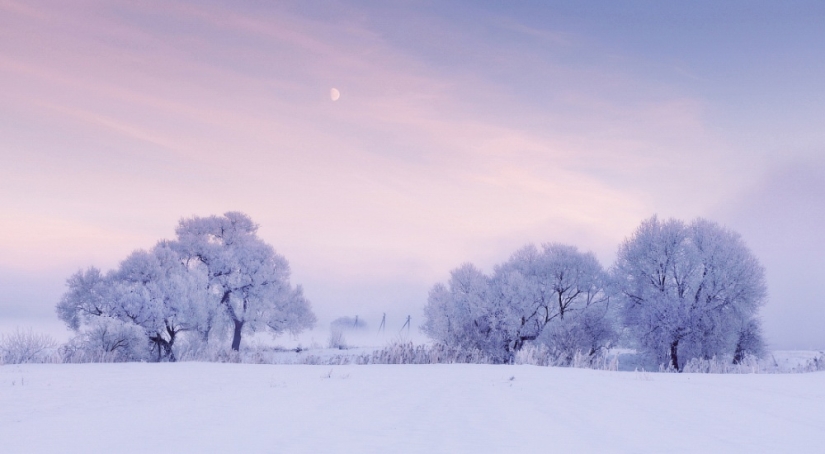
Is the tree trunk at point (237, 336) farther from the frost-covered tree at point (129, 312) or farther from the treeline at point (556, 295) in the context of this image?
the frost-covered tree at point (129, 312)

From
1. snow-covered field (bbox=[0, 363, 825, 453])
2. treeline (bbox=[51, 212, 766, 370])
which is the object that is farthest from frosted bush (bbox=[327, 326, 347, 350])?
snow-covered field (bbox=[0, 363, 825, 453])

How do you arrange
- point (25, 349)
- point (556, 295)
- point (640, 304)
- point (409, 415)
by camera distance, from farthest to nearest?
point (556, 295) → point (640, 304) → point (25, 349) → point (409, 415)

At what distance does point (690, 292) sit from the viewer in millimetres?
33094

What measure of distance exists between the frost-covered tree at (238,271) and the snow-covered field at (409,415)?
77.0ft

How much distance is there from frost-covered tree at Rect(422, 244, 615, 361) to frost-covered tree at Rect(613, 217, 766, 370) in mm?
3298

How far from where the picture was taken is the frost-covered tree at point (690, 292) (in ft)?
104

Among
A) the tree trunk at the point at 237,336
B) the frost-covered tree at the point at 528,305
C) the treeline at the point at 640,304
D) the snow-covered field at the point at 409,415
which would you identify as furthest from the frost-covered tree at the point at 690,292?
the tree trunk at the point at 237,336

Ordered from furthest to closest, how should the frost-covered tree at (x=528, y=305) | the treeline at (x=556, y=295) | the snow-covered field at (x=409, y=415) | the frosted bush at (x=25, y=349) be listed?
the frost-covered tree at (x=528, y=305)
the treeline at (x=556, y=295)
the frosted bush at (x=25, y=349)
the snow-covered field at (x=409, y=415)

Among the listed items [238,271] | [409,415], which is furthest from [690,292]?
[409,415]

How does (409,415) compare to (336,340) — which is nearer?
(409,415)

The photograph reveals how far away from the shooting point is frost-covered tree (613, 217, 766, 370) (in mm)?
31688

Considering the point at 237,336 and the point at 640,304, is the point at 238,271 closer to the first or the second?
the point at 237,336

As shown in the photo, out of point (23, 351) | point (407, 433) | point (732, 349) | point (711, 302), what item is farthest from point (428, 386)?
point (732, 349)

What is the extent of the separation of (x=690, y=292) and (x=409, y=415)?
3121 centimetres
